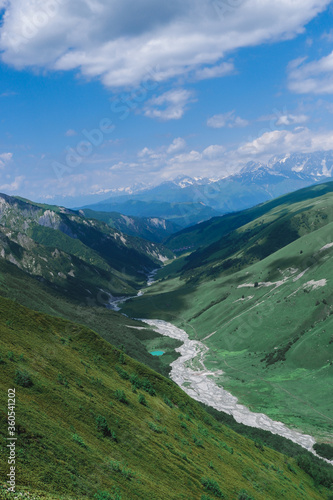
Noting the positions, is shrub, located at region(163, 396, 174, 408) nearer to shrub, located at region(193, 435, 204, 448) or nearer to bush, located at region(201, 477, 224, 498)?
shrub, located at region(193, 435, 204, 448)

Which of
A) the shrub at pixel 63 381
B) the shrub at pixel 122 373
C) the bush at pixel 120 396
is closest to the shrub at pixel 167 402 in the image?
the shrub at pixel 122 373

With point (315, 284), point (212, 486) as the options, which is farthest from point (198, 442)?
point (315, 284)

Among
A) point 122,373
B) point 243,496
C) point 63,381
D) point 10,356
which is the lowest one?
point 243,496

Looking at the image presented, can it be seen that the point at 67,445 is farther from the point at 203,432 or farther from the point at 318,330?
the point at 318,330

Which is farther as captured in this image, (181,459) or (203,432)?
(203,432)

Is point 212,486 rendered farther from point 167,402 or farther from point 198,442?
point 167,402

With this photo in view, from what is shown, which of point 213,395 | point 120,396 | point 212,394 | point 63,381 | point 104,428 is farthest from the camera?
point 212,394

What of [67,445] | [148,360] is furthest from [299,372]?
[67,445]

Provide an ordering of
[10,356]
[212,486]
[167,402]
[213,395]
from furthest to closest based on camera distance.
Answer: [213,395], [167,402], [10,356], [212,486]

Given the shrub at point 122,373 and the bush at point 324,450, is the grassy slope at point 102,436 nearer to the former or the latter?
the shrub at point 122,373
